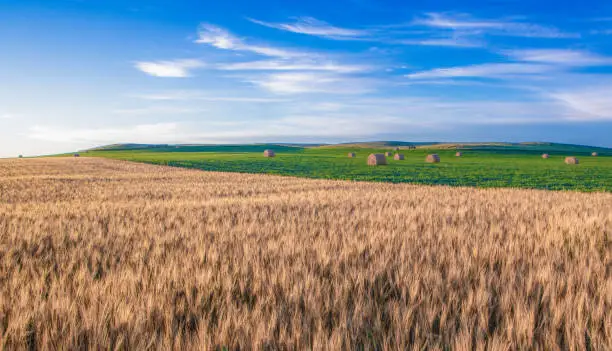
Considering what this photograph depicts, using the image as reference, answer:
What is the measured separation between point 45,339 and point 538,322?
2.94 metres

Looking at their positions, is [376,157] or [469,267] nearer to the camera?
[469,267]

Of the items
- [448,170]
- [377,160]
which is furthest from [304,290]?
[377,160]

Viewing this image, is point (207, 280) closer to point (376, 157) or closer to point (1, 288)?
point (1, 288)

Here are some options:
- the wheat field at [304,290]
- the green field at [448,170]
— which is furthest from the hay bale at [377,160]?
the wheat field at [304,290]

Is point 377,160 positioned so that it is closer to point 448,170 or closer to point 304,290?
point 448,170

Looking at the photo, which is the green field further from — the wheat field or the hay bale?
the wheat field

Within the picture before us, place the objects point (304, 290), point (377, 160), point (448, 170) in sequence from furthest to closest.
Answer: point (377, 160) → point (448, 170) → point (304, 290)

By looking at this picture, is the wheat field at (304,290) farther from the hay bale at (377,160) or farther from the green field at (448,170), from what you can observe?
the hay bale at (377,160)

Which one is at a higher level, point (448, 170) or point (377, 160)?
point (377, 160)

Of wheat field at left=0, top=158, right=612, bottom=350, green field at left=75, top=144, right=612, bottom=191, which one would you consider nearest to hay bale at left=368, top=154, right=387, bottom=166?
green field at left=75, top=144, right=612, bottom=191

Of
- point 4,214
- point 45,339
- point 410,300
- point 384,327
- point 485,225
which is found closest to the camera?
point 45,339

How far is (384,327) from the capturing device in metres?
2.54

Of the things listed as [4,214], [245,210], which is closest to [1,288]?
[245,210]

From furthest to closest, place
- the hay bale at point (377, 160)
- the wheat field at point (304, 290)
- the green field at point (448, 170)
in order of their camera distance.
Answer: the hay bale at point (377, 160) < the green field at point (448, 170) < the wheat field at point (304, 290)
